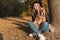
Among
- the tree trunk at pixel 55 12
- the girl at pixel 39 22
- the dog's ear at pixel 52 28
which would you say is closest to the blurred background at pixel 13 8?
the tree trunk at pixel 55 12

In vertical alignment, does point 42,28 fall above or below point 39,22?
below

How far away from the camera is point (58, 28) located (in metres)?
8.61

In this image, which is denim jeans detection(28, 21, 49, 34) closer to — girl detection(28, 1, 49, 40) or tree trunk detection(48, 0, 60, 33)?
girl detection(28, 1, 49, 40)

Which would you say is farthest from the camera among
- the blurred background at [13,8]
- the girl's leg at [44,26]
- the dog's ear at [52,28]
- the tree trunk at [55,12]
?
the blurred background at [13,8]

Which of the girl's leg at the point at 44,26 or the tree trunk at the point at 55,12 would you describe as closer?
the girl's leg at the point at 44,26

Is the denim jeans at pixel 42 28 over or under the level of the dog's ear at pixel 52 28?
over

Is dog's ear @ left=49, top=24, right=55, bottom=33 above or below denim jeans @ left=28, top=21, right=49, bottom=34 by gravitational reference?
below

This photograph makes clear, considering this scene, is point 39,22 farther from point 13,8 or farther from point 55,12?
point 13,8

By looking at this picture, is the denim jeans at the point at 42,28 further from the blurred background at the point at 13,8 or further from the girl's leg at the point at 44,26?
the blurred background at the point at 13,8

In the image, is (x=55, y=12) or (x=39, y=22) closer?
(x=39, y=22)

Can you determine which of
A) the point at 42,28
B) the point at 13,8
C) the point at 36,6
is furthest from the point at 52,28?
the point at 13,8

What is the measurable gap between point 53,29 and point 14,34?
4.46 feet

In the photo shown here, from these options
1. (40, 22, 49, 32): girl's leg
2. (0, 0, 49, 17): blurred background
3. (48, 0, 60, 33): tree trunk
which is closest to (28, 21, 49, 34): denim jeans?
(40, 22, 49, 32): girl's leg

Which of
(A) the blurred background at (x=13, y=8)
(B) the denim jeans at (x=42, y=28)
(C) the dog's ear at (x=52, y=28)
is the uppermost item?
(B) the denim jeans at (x=42, y=28)
